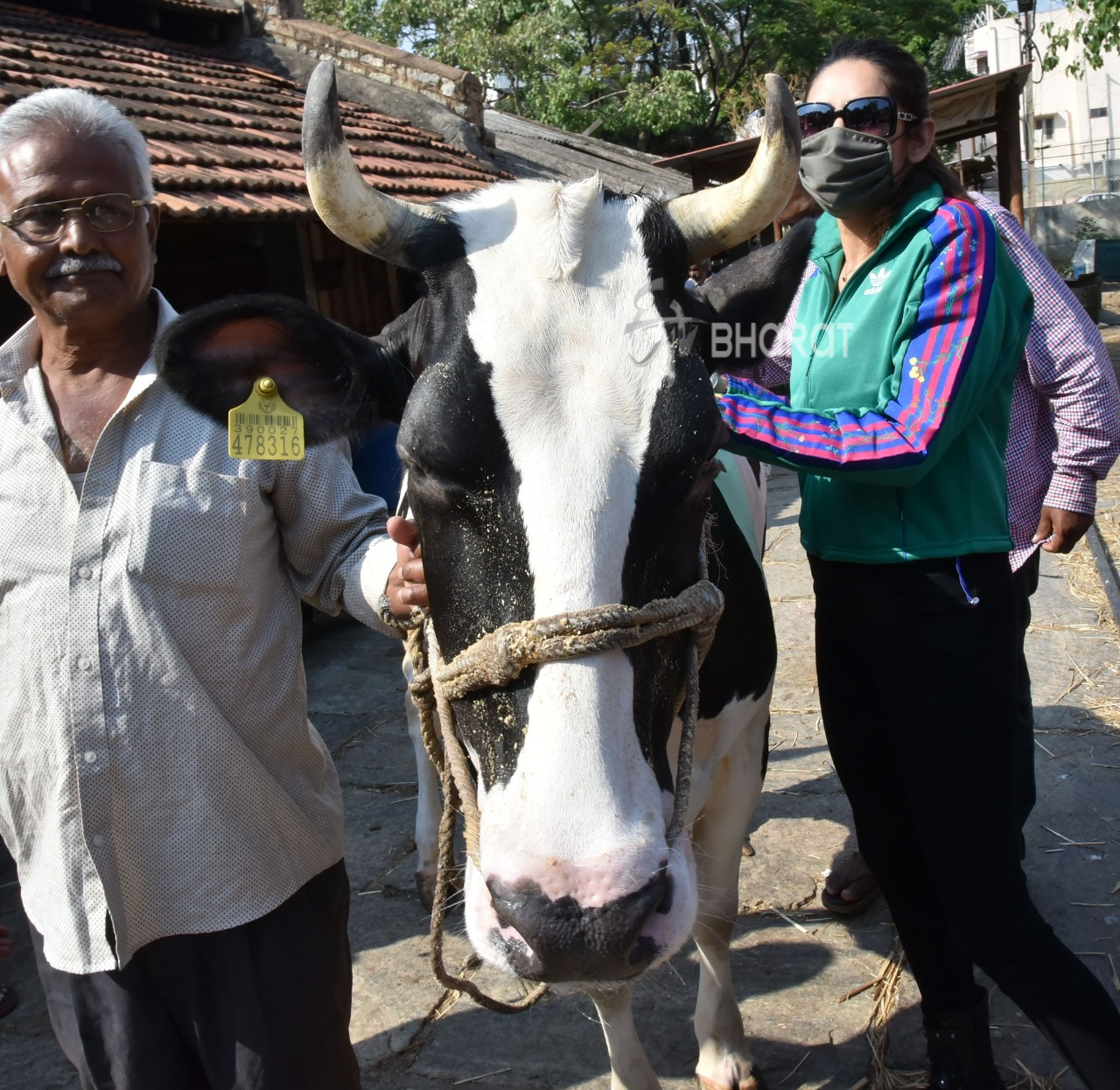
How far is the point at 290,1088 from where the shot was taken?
6.24ft

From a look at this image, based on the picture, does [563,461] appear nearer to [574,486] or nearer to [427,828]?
[574,486]

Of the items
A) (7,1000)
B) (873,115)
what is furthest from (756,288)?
(7,1000)

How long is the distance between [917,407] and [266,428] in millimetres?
1178

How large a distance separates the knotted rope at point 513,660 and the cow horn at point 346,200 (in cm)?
69

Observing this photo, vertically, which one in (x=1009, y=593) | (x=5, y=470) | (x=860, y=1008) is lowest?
(x=860, y=1008)

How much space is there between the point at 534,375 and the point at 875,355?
0.75 meters

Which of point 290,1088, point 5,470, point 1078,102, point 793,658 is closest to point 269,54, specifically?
point 793,658

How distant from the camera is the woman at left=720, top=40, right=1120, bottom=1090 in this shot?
75.4 inches

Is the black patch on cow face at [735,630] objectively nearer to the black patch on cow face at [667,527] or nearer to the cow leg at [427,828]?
the black patch on cow face at [667,527]

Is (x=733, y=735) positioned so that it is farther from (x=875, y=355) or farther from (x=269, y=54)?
(x=269, y=54)

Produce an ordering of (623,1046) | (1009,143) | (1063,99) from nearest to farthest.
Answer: (623,1046) → (1009,143) → (1063,99)

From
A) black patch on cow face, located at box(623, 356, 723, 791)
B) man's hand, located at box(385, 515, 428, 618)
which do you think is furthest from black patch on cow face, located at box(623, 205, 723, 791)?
man's hand, located at box(385, 515, 428, 618)

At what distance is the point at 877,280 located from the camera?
2100 millimetres

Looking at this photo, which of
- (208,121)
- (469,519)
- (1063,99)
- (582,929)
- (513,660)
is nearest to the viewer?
(582,929)
